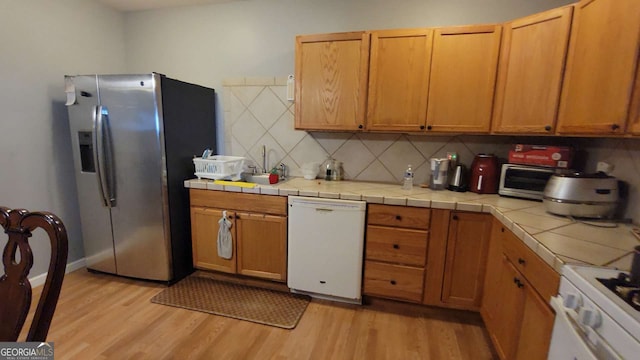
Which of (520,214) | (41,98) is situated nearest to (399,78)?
(520,214)

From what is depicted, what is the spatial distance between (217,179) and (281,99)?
0.96 m

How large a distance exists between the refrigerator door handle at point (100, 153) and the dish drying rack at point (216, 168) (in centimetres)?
68

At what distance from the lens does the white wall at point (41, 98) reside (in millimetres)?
2107

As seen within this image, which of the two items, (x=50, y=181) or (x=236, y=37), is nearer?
(x=50, y=181)

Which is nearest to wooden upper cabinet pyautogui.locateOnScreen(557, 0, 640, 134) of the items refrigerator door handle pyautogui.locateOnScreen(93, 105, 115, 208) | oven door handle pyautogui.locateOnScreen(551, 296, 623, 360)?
oven door handle pyautogui.locateOnScreen(551, 296, 623, 360)

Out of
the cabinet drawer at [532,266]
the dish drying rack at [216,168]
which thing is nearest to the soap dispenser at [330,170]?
the dish drying rack at [216,168]

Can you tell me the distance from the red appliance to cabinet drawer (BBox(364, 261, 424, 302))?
79 cm

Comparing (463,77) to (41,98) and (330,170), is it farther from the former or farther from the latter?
(41,98)

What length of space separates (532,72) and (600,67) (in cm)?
40

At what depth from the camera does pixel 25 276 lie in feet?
2.45

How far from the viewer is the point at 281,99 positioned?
2.69 metres

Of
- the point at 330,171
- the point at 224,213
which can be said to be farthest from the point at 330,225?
the point at 224,213

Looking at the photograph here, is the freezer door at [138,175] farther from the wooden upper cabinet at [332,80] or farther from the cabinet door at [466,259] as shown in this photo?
the cabinet door at [466,259]

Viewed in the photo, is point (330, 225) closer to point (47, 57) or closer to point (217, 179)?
point (217, 179)
